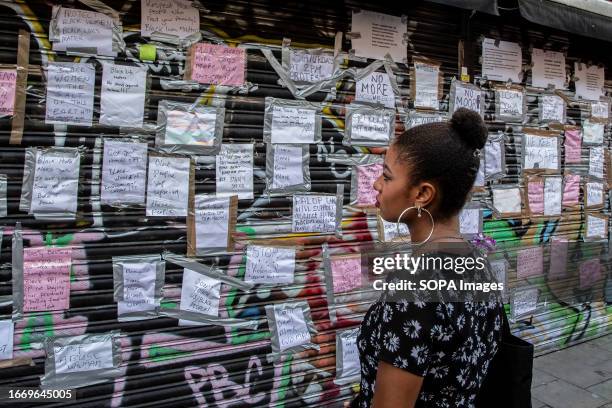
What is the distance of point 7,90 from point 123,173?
0.81 meters

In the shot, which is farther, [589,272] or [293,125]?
[589,272]

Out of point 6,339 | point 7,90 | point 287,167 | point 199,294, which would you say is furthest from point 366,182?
point 6,339

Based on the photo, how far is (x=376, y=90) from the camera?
3922 millimetres

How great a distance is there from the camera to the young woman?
1.41 meters

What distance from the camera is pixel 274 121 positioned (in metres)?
3.48

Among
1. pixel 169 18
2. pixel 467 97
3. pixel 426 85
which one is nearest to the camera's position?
pixel 169 18

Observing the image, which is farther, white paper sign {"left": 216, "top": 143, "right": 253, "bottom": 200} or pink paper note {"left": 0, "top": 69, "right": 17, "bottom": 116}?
white paper sign {"left": 216, "top": 143, "right": 253, "bottom": 200}

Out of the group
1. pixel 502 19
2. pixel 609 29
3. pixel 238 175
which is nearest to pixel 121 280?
pixel 238 175

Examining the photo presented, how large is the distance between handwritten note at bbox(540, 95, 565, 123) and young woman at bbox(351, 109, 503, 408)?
13.5 ft

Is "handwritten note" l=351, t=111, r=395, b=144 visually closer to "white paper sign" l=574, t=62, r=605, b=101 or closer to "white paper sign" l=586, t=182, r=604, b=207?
"white paper sign" l=574, t=62, r=605, b=101

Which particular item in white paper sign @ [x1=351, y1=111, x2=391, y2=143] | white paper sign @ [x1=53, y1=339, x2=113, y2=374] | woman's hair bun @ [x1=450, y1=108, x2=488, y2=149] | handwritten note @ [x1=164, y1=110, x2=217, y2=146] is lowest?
white paper sign @ [x1=53, y1=339, x2=113, y2=374]

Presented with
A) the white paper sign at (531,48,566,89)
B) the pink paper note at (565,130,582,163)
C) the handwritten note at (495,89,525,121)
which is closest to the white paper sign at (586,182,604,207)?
the pink paper note at (565,130,582,163)

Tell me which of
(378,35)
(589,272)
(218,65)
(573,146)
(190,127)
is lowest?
(589,272)

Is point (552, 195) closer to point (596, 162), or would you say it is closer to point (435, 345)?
point (596, 162)
